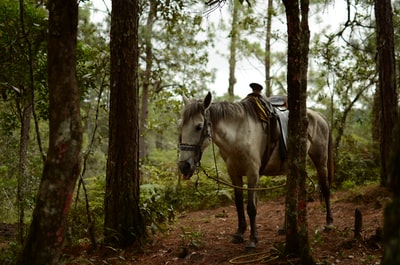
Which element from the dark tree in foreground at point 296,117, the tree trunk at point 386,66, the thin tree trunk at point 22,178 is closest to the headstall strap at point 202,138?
the dark tree in foreground at point 296,117

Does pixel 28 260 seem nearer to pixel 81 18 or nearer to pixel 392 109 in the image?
pixel 392 109

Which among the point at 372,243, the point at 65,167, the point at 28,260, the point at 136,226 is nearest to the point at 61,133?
the point at 65,167

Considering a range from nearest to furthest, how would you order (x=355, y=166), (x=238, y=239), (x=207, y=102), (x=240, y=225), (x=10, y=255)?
(x=10, y=255) → (x=207, y=102) → (x=238, y=239) → (x=240, y=225) → (x=355, y=166)

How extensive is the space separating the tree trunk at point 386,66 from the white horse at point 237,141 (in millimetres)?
1978

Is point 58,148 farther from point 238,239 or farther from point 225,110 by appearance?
point 238,239

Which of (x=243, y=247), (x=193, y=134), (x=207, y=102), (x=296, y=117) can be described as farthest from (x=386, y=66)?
(x=243, y=247)

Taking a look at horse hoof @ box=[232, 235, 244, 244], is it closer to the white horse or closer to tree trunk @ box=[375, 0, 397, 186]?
the white horse

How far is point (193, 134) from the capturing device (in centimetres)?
503

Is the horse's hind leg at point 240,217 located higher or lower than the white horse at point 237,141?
lower

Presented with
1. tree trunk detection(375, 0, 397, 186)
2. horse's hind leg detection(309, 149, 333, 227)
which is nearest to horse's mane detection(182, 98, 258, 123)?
horse's hind leg detection(309, 149, 333, 227)

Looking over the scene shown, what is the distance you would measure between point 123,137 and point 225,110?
5.17 feet

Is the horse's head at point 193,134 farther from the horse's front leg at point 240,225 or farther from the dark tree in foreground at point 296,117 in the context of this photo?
the dark tree in foreground at point 296,117

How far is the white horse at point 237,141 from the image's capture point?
5.04 meters

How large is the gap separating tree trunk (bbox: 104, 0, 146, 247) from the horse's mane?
2.53ft
